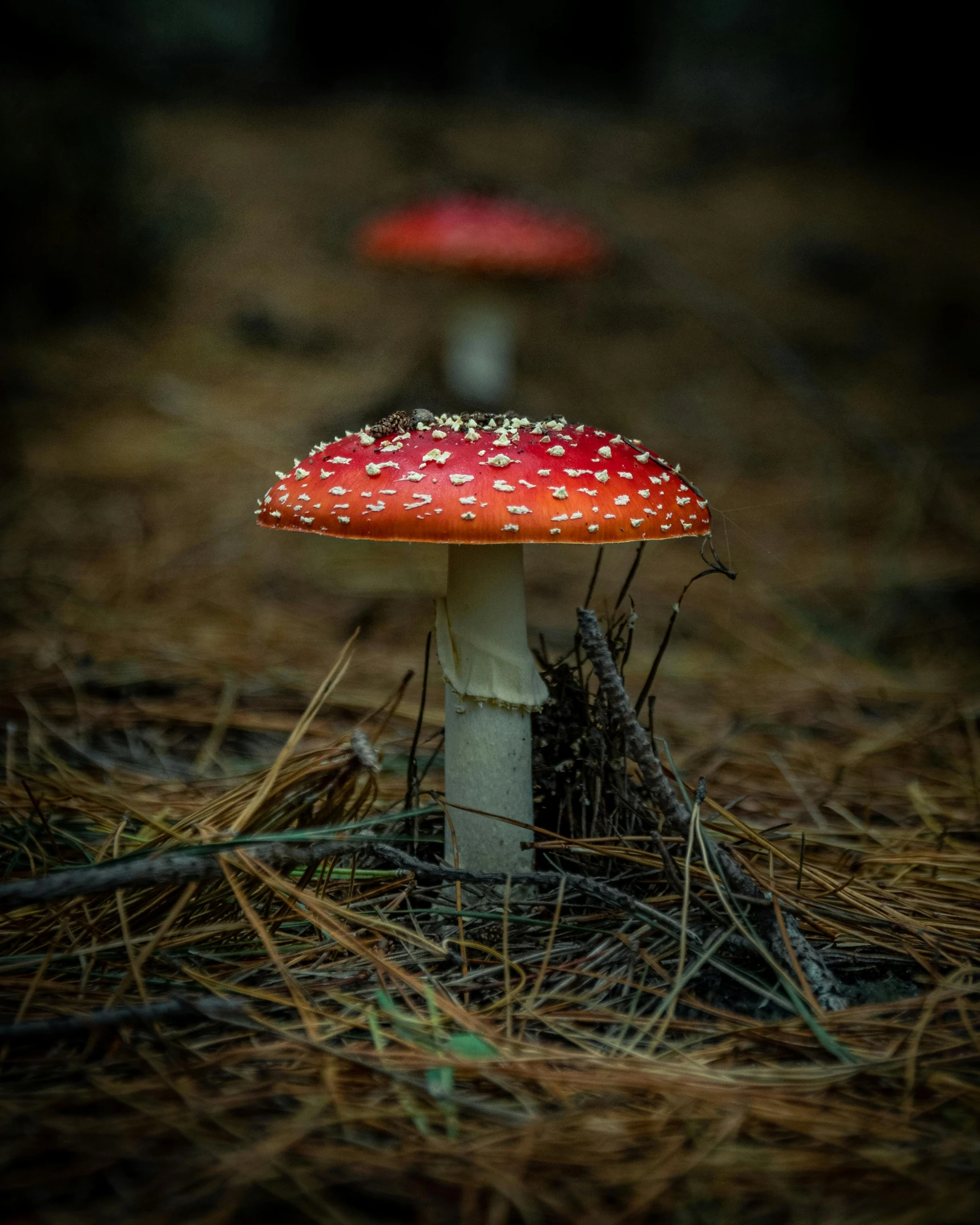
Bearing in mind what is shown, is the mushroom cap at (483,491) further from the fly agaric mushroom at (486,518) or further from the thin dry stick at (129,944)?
the thin dry stick at (129,944)

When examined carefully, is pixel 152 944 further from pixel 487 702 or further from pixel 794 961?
pixel 794 961

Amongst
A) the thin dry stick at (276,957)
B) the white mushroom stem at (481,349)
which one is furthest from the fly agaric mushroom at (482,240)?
the thin dry stick at (276,957)

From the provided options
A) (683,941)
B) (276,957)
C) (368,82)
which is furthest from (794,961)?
(368,82)

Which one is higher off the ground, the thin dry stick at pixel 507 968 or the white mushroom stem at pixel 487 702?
the white mushroom stem at pixel 487 702

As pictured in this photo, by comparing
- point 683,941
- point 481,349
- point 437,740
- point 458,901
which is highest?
point 481,349

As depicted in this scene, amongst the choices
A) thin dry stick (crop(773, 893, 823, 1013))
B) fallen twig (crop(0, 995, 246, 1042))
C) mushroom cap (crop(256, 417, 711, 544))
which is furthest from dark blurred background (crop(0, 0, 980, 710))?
fallen twig (crop(0, 995, 246, 1042))

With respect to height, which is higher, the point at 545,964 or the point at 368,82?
the point at 368,82
